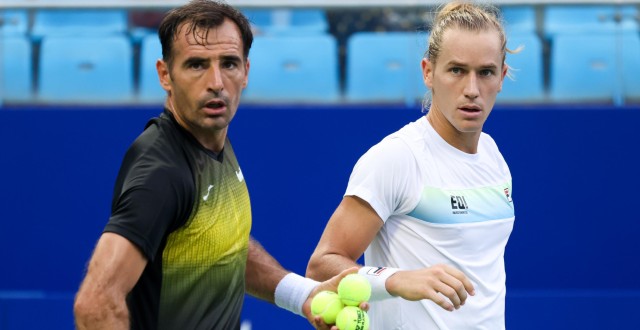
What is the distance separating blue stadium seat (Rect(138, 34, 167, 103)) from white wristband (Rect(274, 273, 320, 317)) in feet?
10.1

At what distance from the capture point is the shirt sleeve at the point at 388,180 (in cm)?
312

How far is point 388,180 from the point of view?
3131mm

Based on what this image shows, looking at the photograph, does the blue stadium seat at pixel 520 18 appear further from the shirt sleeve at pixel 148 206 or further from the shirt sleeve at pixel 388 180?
the shirt sleeve at pixel 148 206

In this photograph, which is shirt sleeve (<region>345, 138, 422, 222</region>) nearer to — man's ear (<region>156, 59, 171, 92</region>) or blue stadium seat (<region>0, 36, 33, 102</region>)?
man's ear (<region>156, 59, 171, 92</region>)

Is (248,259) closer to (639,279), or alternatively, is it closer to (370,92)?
(370,92)

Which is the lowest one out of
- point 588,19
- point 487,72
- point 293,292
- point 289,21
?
point 293,292

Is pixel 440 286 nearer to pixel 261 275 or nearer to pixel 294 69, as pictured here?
pixel 261 275

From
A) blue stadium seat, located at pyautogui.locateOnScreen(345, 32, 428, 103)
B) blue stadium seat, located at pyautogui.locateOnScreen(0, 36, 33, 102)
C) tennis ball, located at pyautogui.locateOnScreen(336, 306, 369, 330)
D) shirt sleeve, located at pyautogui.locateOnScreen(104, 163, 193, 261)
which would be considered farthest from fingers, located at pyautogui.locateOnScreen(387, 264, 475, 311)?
blue stadium seat, located at pyautogui.locateOnScreen(0, 36, 33, 102)

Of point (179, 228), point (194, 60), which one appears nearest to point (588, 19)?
point (194, 60)

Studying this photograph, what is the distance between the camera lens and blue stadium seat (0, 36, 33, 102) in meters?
6.07

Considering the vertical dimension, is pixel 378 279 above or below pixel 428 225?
below

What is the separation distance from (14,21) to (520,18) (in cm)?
285

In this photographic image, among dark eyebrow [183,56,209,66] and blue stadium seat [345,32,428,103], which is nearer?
dark eyebrow [183,56,209,66]

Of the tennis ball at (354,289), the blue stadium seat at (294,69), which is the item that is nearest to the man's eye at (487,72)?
the tennis ball at (354,289)
